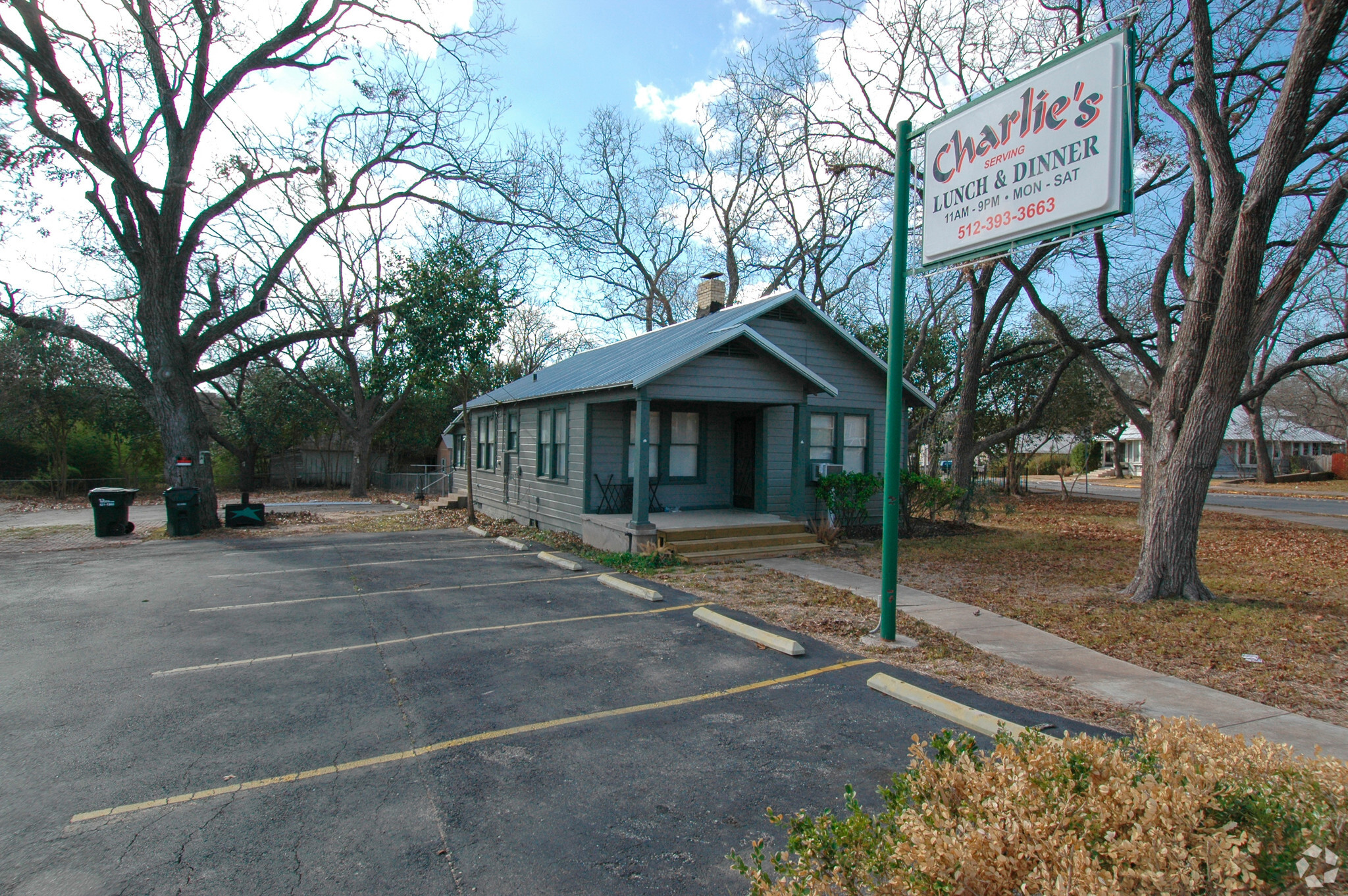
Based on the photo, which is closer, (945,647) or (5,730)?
(5,730)

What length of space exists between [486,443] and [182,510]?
7773 millimetres

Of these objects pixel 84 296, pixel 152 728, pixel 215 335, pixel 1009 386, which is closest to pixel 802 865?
pixel 152 728

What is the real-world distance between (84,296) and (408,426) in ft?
56.2

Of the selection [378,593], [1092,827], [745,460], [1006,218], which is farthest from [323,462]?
[1092,827]

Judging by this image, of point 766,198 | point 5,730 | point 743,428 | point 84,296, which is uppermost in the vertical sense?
point 766,198

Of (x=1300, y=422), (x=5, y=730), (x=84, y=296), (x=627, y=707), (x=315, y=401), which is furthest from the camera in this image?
(x=1300, y=422)

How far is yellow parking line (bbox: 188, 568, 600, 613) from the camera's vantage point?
27.6 ft

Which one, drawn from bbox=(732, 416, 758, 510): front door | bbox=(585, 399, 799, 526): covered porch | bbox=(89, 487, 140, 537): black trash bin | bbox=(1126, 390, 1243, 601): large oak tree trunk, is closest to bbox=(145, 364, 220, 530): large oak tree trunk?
bbox=(89, 487, 140, 537): black trash bin

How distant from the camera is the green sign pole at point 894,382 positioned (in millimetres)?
6773

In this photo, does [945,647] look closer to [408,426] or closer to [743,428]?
[743,428]

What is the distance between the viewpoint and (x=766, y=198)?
3052cm

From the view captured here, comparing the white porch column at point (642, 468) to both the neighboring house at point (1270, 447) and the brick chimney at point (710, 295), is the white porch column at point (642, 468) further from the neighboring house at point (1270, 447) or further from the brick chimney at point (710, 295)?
the neighboring house at point (1270, 447)

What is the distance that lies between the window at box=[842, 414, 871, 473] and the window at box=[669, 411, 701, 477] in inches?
139

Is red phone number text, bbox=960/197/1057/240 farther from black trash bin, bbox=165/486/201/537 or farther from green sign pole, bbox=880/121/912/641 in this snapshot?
black trash bin, bbox=165/486/201/537
